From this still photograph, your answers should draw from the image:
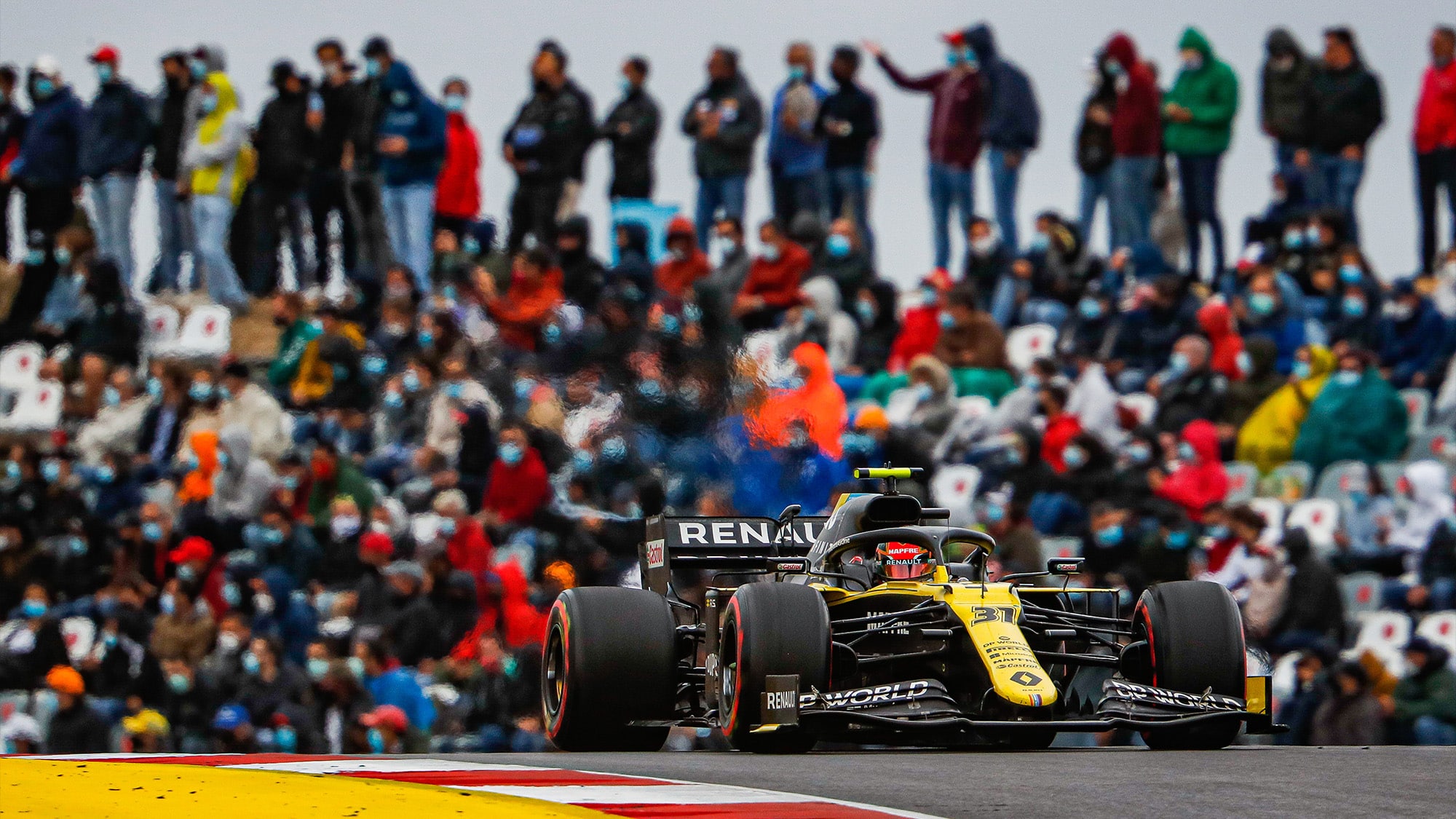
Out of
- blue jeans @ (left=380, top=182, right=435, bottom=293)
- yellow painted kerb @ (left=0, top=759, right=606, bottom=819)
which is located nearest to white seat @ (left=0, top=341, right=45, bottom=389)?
blue jeans @ (left=380, top=182, right=435, bottom=293)

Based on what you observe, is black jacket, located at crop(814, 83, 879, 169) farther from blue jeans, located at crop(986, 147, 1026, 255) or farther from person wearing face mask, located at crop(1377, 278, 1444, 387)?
person wearing face mask, located at crop(1377, 278, 1444, 387)

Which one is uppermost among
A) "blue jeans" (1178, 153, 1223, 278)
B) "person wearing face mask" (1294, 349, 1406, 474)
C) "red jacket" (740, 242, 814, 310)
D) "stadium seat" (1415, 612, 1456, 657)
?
"blue jeans" (1178, 153, 1223, 278)

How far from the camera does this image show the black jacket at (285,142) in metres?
22.0

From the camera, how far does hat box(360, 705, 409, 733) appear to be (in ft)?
51.6

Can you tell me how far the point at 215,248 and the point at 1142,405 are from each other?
9.41 m

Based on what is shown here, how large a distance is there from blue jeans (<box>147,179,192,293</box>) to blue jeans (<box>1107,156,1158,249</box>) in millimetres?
9098

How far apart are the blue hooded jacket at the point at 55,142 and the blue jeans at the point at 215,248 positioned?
4.77 ft

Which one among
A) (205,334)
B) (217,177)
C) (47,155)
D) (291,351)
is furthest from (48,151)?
(291,351)

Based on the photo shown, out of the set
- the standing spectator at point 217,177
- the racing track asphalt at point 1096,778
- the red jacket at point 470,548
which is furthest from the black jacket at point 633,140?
the racing track asphalt at point 1096,778

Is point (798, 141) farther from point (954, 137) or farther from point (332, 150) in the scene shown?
point (332, 150)

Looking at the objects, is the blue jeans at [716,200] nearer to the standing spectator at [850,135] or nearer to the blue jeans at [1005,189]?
the standing spectator at [850,135]

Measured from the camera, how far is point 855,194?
2077 centimetres

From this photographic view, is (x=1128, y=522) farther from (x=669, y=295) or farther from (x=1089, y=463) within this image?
(x=669, y=295)

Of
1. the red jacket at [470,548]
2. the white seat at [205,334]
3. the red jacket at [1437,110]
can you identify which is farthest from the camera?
the white seat at [205,334]
